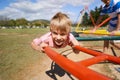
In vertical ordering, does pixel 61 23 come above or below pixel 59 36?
above

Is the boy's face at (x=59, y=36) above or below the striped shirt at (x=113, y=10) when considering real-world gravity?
below

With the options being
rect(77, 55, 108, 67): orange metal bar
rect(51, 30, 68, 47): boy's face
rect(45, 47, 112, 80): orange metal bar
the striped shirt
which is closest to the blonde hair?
rect(51, 30, 68, 47): boy's face

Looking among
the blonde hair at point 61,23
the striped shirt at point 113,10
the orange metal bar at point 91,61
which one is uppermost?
the striped shirt at point 113,10

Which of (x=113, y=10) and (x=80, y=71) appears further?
(x=113, y=10)

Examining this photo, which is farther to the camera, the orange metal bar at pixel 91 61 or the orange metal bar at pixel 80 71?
the orange metal bar at pixel 91 61

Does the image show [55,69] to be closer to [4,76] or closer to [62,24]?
[4,76]

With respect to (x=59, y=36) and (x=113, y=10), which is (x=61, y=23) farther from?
(x=113, y=10)

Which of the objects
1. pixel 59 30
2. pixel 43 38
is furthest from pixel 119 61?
pixel 43 38

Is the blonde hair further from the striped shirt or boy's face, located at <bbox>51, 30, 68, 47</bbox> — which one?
the striped shirt

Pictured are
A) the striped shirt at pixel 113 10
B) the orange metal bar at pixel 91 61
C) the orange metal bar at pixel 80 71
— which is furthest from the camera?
the striped shirt at pixel 113 10

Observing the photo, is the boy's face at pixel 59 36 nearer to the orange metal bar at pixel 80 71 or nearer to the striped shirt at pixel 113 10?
the orange metal bar at pixel 80 71

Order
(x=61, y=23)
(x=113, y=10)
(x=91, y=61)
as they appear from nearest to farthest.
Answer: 1. (x=91, y=61)
2. (x=61, y=23)
3. (x=113, y=10)

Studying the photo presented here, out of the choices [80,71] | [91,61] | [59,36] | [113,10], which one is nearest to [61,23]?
[59,36]

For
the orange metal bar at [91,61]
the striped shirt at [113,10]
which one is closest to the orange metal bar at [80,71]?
the orange metal bar at [91,61]
